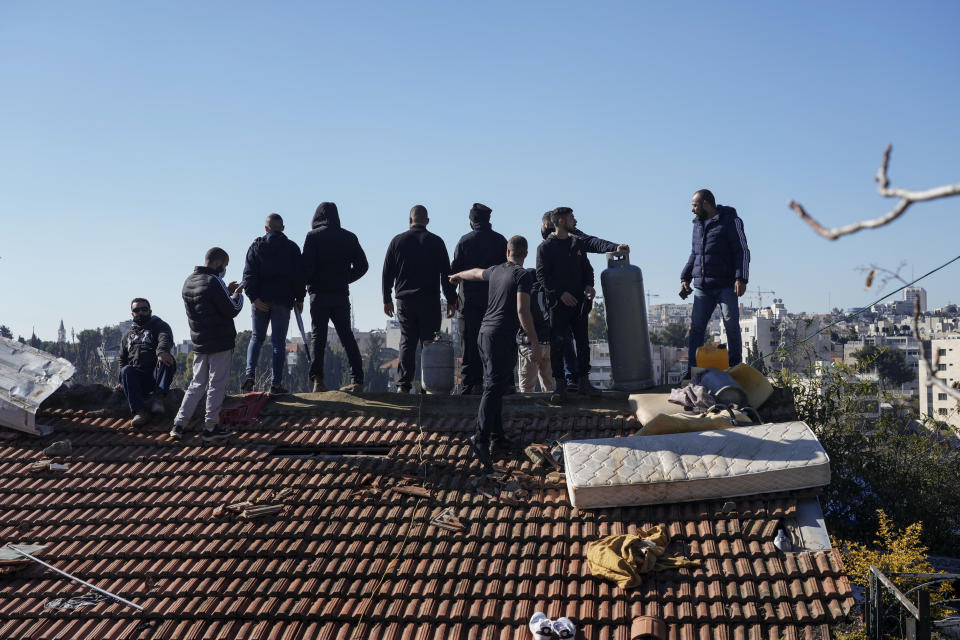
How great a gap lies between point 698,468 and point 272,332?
18.9ft

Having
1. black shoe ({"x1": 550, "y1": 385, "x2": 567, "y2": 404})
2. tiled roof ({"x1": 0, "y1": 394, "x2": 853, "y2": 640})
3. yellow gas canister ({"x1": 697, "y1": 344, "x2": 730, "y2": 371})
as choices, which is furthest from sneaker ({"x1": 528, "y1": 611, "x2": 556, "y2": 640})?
yellow gas canister ({"x1": 697, "y1": 344, "x2": 730, "y2": 371})

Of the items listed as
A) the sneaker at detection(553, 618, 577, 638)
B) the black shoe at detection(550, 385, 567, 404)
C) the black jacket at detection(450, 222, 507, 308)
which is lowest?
the sneaker at detection(553, 618, 577, 638)

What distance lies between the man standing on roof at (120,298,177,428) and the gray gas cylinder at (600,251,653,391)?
5.29 m

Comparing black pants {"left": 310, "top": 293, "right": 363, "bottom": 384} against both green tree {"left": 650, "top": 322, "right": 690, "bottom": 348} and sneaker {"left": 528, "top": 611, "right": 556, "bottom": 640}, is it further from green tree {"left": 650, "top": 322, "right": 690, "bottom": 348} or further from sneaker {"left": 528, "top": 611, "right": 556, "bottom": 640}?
green tree {"left": 650, "top": 322, "right": 690, "bottom": 348}

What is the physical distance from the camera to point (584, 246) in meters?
10.2

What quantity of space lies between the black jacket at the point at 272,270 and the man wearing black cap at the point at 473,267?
6.59 ft

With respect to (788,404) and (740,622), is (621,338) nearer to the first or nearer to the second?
(788,404)

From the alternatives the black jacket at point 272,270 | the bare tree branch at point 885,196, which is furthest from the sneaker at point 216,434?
the bare tree branch at point 885,196

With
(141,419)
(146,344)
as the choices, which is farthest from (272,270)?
Result: (141,419)

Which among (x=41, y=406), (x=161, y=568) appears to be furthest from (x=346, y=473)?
(x=41, y=406)

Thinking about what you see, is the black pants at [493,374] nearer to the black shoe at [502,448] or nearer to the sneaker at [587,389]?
the black shoe at [502,448]

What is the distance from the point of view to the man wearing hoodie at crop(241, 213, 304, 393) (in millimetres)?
10914

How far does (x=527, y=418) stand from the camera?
9.84 m

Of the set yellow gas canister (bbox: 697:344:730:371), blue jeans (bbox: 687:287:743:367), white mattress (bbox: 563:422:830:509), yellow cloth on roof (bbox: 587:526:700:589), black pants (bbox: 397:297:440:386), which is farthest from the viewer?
black pants (bbox: 397:297:440:386)
